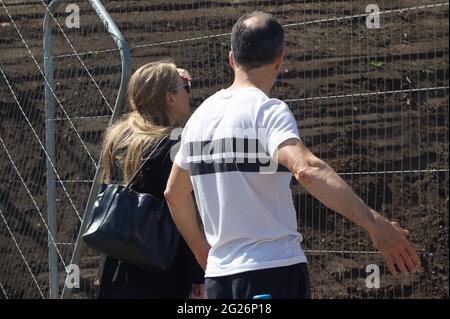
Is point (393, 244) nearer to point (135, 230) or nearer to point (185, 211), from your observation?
point (185, 211)

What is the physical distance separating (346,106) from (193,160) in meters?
1.98

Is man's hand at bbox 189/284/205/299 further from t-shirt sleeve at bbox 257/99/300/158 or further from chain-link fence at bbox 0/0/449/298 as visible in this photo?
chain-link fence at bbox 0/0/449/298

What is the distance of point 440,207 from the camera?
17.7ft

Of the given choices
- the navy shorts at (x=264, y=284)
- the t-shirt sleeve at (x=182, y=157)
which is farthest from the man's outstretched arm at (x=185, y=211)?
the navy shorts at (x=264, y=284)

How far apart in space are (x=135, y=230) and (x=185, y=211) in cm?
31

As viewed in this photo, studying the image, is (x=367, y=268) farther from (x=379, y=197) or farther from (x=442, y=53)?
(x=442, y=53)

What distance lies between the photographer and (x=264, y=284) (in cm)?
353

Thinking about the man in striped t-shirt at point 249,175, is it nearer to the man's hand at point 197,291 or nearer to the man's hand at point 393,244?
the man's hand at point 393,244

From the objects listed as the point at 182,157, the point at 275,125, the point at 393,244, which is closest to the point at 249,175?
the point at 275,125

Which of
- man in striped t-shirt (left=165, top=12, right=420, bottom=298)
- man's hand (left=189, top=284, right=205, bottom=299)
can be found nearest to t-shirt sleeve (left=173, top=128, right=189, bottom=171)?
man in striped t-shirt (left=165, top=12, right=420, bottom=298)

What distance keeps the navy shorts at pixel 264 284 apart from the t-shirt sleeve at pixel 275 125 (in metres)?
0.44

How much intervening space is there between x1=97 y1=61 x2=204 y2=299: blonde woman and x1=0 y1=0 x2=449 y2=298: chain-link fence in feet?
3.58

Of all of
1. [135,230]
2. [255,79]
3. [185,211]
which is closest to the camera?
[255,79]

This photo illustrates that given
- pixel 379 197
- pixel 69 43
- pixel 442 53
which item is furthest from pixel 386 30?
pixel 69 43
